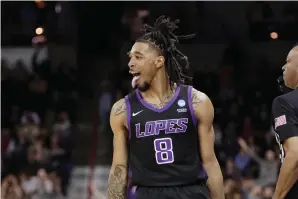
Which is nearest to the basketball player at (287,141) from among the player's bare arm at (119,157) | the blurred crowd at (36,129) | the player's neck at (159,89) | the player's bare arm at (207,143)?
the player's bare arm at (207,143)

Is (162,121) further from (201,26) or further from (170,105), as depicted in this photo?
(201,26)

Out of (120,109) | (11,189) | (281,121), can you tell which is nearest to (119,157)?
(120,109)

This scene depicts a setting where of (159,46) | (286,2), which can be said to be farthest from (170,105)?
(286,2)

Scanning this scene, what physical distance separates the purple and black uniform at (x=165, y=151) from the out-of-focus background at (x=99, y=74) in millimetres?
6320

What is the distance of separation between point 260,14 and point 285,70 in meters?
7.44

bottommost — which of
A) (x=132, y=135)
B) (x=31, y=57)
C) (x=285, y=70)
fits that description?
(x=132, y=135)

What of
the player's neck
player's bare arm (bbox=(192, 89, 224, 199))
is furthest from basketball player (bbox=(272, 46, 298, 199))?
the player's neck

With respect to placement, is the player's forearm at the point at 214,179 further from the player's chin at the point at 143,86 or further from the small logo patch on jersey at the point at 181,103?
the player's chin at the point at 143,86

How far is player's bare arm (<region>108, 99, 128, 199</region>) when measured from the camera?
4.32m

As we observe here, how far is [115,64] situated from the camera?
1235 centimetres

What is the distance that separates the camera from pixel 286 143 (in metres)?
3.76

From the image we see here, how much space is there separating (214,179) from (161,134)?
47 centimetres

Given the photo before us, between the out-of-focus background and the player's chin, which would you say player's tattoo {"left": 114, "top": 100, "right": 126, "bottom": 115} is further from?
the out-of-focus background

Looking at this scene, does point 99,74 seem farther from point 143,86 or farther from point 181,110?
point 181,110
